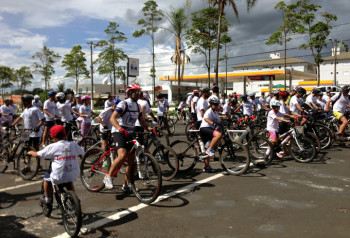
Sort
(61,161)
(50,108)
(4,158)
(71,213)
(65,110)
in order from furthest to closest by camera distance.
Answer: (65,110)
(50,108)
(4,158)
(61,161)
(71,213)

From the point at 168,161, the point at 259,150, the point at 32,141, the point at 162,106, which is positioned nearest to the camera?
the point at 168,161

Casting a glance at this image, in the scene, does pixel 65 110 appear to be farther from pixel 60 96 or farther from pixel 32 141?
pixel 32 141

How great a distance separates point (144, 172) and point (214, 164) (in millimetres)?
3100

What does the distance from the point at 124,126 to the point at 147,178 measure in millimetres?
1157

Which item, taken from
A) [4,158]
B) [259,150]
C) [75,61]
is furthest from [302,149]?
[75,61]

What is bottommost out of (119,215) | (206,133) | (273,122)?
(119,215)

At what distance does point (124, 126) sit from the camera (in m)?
5.66

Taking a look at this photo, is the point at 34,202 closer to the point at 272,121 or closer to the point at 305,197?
the point at 305,197

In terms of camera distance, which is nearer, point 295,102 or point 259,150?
point 259,150

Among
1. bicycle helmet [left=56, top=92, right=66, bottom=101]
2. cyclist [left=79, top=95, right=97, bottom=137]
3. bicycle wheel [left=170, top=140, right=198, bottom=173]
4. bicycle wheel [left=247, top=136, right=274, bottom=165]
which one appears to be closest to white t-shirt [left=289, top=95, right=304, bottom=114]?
bicycle wheel [left=247, top=136, right=274, bottom=165]

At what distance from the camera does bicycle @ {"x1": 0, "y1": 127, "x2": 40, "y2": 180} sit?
21.6 feet

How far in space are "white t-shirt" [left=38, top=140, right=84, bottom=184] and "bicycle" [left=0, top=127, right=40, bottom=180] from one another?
8.96 feet

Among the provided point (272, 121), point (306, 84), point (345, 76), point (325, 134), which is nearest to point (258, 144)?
point (272, 121)

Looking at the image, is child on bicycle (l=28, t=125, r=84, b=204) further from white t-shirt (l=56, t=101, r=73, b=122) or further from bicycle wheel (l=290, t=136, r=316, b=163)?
bicycle wheel (l=290, t=136, r=316, b=163)
